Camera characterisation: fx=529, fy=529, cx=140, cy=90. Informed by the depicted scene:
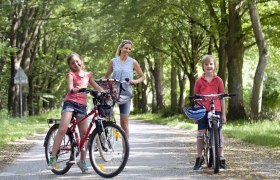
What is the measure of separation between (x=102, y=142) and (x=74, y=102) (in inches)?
27.2

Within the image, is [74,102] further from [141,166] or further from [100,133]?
[141,166]

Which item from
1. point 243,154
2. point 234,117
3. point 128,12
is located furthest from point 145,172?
point 234,117

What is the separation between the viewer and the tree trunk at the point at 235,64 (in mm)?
22000

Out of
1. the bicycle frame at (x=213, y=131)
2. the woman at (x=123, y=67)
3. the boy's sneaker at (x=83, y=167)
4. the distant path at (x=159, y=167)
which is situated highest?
the woman at (x=123, y=67)

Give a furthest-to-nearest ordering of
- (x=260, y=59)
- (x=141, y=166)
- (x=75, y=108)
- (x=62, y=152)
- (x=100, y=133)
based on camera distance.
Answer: (x=260, y=59), (x=141, y=166), (x=62, y=152), (x=75, y=108), (x=100, y=133)

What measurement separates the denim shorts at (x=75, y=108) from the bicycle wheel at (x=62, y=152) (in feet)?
1.36

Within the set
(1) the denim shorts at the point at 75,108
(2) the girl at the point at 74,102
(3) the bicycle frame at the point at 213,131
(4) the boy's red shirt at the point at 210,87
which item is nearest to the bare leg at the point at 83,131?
(2) the girl at the point at 74,102

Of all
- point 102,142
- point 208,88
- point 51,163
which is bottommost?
point 51,163

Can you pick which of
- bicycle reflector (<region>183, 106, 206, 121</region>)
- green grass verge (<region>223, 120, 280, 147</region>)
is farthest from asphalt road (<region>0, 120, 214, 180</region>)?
green grass verge (<region>223, 120, 280, 147</region>)

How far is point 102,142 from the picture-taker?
24.5 ft

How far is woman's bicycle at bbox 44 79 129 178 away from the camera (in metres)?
7.25

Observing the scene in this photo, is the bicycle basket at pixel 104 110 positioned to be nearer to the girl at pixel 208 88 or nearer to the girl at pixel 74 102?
the girl at pixel 74 102

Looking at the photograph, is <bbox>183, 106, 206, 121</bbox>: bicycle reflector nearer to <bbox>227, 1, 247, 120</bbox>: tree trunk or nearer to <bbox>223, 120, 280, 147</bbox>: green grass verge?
<bbox>223, 120, 280, 147</bbox>: green grass verge

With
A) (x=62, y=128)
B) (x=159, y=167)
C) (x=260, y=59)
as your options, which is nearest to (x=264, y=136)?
(x=159, y=167)
